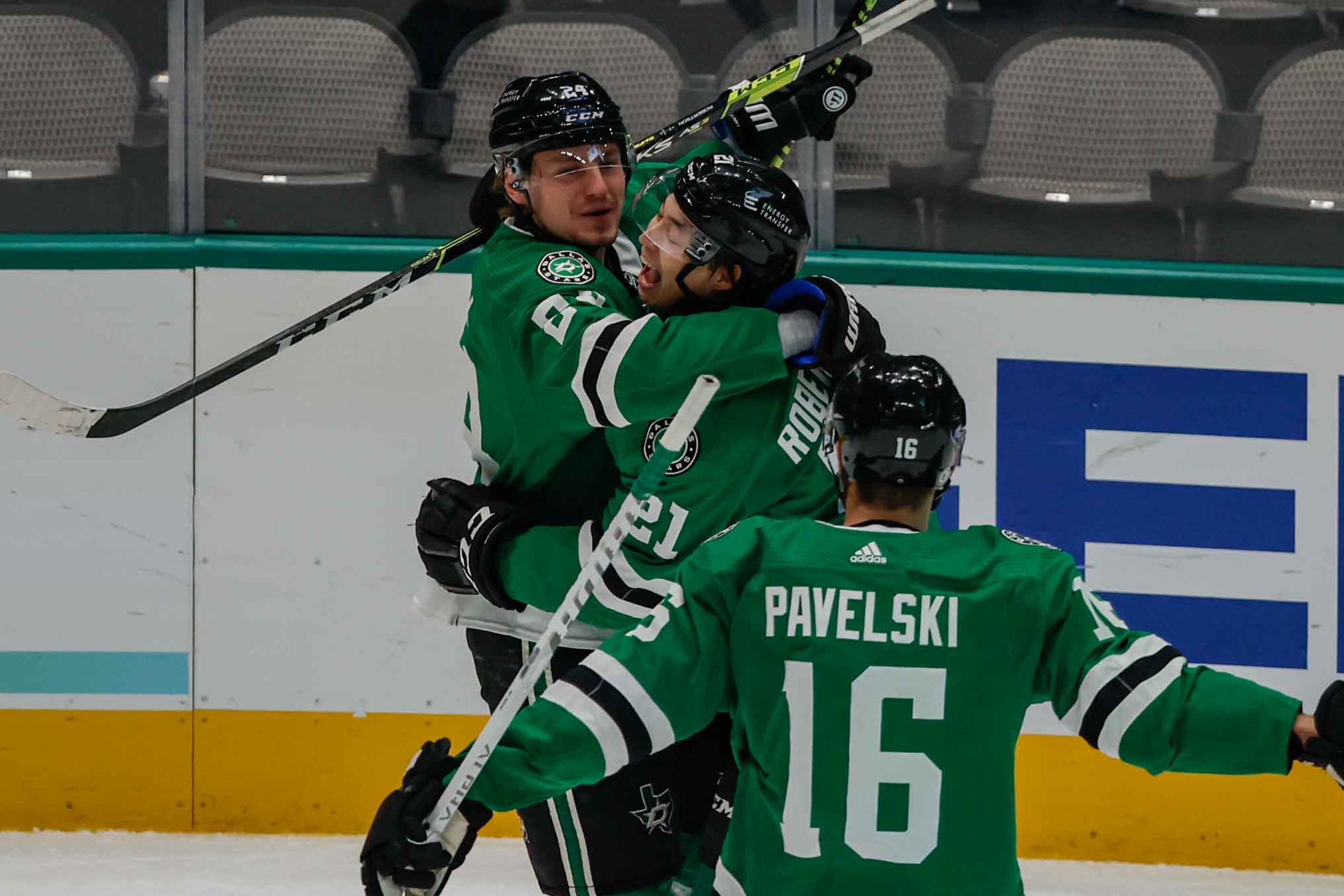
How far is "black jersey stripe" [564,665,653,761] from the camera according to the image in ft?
5.70

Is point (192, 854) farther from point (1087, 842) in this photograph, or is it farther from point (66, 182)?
point (1087, 842)

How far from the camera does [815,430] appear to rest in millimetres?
2305

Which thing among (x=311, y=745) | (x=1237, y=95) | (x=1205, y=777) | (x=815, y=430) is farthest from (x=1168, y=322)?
(x=311, y=745)

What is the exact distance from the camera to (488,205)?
8.93 feet

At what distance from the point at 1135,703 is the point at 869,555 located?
0.87 ft

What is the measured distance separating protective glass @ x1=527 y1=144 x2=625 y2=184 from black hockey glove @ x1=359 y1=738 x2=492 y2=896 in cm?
96

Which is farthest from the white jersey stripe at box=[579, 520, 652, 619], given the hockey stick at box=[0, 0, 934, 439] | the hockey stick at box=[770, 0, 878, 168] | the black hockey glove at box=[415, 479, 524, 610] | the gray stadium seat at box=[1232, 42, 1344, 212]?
the gray stadium seat at box=[1232, 42, 1344, 212]

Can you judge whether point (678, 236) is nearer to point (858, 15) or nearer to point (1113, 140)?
point (858, 15)

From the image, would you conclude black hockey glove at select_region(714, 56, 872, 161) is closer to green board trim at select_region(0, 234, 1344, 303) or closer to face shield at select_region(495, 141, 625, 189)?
face shield at select_region(495, 141, 625, 189)

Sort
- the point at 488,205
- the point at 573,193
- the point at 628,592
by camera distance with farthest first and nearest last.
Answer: the point at 488,205
the point at 573,193
the point at 628,592

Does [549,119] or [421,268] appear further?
[421,268]

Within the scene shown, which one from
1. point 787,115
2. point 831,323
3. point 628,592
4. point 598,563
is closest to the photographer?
point 598,563

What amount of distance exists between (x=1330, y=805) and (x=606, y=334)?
197cm

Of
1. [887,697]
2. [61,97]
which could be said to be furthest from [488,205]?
[61,97]
